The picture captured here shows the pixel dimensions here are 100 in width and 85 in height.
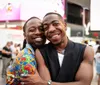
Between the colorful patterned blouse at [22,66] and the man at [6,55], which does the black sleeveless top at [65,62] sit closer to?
the colorful patterned blouse at [22,66]

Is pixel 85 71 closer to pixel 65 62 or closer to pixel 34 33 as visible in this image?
pixel 65 62

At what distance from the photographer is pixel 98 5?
6.37 m

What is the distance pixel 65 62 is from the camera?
1.26 metres

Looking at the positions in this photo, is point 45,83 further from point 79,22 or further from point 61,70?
point 79,22

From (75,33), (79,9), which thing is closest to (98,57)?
(75,33)

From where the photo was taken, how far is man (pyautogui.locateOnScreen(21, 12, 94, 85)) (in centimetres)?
125

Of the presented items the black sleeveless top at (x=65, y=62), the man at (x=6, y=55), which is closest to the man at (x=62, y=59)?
the black sleeveless top at (x=65, y=62)

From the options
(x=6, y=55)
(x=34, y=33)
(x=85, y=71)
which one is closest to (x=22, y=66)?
(x=34, y=33)

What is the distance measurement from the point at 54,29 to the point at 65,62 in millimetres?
178

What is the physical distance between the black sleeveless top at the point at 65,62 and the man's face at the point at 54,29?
2.4 inches

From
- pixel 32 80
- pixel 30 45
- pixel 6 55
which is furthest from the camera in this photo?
pixel 6 55

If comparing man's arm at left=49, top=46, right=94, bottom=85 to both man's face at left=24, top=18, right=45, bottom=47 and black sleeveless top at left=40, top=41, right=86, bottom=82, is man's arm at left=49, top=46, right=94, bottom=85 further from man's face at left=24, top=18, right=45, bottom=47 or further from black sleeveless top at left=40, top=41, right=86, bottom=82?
man's face at left=24, top=18, right=45, bottom=47

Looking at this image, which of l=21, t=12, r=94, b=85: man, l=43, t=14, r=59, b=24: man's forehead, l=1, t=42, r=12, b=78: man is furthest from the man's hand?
l=1, t=42, r=12, b=78: man

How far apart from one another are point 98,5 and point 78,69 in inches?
210
